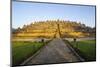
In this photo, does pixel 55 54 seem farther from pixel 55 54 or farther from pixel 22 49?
pixel 22 49

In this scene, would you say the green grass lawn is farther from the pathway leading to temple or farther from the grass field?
the grass field

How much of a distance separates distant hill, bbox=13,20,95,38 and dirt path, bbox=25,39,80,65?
13cm

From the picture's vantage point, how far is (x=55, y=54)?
2.82 meters

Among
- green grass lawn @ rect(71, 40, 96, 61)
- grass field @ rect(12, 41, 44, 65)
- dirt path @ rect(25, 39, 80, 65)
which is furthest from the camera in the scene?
green grass lawn @ rect(71, 40, 96, 61)

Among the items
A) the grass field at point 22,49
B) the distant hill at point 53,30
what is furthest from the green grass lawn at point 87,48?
the grass field at point 22,49

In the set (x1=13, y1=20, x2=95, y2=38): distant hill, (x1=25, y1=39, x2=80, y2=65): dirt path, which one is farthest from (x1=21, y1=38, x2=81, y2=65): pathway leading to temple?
(x1=13, y1=20, x2=95, y2=38): distant hill

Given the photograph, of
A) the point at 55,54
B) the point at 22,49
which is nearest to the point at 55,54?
the point at 55,54

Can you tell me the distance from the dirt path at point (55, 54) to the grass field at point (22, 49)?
0.30 ft

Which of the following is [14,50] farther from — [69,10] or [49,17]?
[69,10]

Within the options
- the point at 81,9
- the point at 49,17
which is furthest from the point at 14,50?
the point at 81,9

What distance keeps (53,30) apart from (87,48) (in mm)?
604

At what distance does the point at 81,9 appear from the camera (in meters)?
2.96

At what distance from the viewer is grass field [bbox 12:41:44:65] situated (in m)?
2.62

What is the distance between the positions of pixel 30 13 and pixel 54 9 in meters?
0.36
